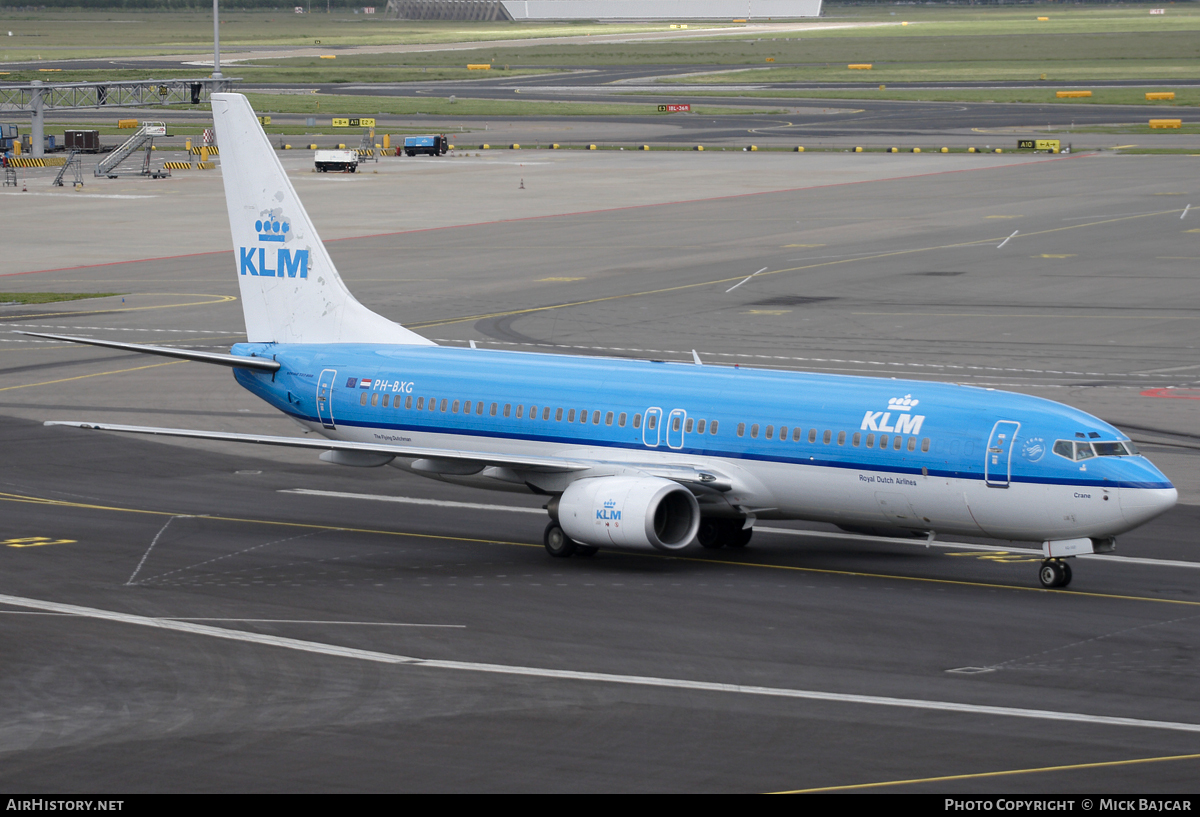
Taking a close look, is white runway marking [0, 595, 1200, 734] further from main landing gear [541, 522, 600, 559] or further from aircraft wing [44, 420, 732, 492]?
main landing gear [541, 522, 600, 559]

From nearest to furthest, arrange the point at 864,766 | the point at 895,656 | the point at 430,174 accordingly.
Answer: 1. the point at 864,766
2. the point at 895,656
3. the point at 430,174

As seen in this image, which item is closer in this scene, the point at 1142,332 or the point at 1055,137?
the point at 1142,332

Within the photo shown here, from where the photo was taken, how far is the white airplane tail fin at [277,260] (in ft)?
132

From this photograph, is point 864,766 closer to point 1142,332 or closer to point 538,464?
point 538,464

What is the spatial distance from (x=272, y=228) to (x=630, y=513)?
1375cm

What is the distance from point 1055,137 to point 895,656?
428 feet

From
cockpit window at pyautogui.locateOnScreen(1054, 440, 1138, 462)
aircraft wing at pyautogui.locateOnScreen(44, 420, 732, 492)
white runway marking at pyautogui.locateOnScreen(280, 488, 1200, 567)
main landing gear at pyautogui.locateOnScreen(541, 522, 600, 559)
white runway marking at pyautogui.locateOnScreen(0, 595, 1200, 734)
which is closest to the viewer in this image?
white runway marking at pyautogui.locateOnScreen(0, 595, 1200, 734)

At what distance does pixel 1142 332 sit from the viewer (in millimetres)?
62844

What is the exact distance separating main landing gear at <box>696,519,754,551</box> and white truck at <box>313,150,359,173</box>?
98.7m

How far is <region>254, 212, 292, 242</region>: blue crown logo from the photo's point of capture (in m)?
40.6

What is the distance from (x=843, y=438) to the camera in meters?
31.9

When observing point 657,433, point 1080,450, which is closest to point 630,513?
point 657,433

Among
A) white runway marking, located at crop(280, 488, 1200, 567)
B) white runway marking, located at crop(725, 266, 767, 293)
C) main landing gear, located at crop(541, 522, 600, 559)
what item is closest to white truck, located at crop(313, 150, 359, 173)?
white runway marking, located at crop(725, 266, 767, 293)
